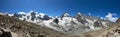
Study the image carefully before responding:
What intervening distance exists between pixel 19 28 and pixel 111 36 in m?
49.4

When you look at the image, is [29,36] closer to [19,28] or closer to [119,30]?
[19,28]

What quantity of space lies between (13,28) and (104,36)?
5439 cm

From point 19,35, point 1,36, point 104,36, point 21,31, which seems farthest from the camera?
point 104,36

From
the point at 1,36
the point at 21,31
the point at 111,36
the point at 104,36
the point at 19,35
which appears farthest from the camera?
the point at 104,36

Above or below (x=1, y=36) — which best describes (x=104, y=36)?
above

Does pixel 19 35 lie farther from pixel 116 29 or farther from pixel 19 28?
pixel 116 29

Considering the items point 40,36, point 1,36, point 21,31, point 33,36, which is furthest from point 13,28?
point 1,36

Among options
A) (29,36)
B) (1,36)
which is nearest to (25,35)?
(29,36)

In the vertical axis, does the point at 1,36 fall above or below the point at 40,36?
below

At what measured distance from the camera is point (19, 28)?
422ft

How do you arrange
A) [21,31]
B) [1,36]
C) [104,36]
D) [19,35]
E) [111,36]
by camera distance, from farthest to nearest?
1. [104,36]
2. [111,36]
3. [21,31]
4. [19,35]
5. [1,36]

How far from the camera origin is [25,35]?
12219 cm

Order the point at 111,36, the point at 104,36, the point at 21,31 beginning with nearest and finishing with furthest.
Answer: the point at 21,31 < the point at 111,36 < the point at 104,36

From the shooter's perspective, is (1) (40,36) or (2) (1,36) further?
(1) (40,36)
